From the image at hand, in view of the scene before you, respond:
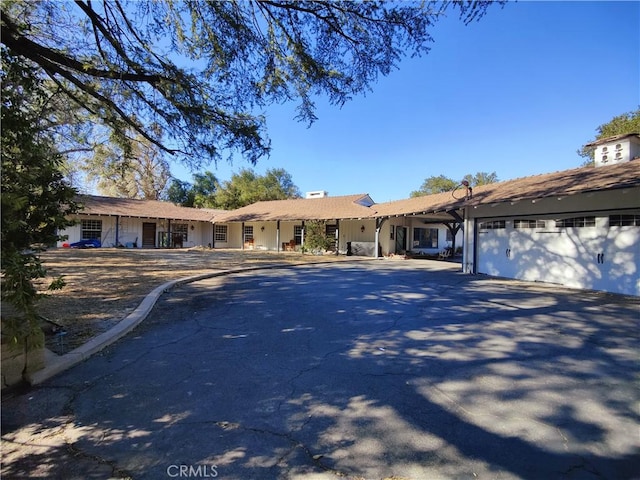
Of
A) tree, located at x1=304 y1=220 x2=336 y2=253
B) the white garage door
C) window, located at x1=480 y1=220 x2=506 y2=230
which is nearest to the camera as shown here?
the white garage door

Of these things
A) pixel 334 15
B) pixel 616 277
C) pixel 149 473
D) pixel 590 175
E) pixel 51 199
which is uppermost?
pixel 334 15

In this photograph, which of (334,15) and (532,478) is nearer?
(532,478)

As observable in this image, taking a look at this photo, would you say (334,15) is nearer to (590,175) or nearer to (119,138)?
(119,138)

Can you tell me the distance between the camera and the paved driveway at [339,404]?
7.51 feet

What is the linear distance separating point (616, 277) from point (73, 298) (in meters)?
13.5

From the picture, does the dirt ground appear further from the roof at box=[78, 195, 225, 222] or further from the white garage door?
the roof at box=[78, 195, 225, 222]

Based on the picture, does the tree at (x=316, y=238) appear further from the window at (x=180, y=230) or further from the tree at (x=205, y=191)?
the tree at (x=205, y=191)

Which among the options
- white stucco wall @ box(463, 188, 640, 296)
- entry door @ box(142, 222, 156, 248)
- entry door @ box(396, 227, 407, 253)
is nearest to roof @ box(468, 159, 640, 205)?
white stucco wall @ box(463, 188, 640, 296)

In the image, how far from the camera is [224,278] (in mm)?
11266

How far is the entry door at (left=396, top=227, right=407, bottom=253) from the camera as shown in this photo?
24.6m

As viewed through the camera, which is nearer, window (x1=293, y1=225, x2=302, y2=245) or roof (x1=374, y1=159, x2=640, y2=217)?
roof (x1=374, y1=159, x2=640, y2=217)

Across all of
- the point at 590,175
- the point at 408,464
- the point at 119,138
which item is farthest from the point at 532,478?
the point at 590,175

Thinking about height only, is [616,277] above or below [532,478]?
above

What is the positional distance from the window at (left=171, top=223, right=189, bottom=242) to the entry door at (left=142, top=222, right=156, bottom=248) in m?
1.52
